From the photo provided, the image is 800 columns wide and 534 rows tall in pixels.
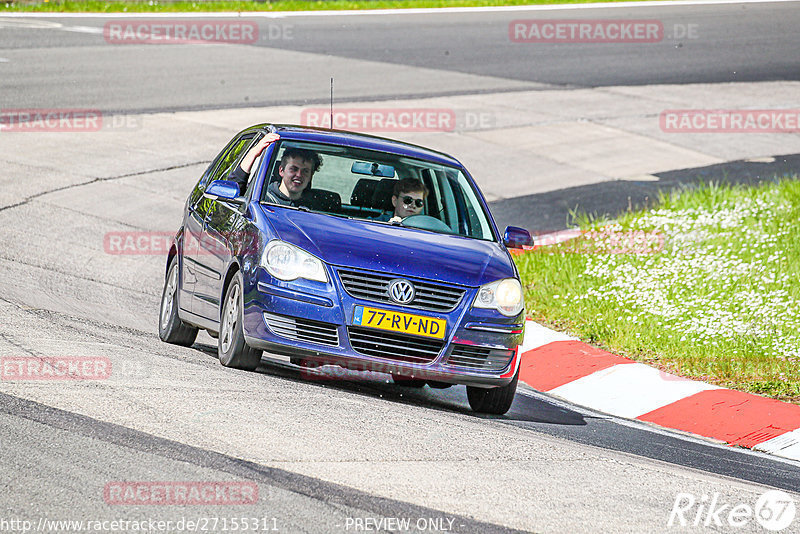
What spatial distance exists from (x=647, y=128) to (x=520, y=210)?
5.32 m

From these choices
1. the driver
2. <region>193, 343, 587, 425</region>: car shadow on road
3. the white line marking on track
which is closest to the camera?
<region>193, 343, 587, 425</region>: car shadow on road

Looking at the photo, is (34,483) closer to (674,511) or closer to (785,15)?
(674,511)

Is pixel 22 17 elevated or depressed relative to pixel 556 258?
elevated

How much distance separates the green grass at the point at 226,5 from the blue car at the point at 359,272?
67.0 ft

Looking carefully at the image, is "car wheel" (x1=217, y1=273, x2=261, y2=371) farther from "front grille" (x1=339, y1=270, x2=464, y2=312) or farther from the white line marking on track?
the white line marking on track

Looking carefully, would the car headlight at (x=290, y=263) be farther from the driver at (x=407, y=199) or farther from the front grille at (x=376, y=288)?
the driver at (x=407, y=199)

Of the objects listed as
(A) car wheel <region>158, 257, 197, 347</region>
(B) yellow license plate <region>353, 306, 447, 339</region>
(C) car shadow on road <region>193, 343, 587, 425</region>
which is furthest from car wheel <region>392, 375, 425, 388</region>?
(A) car wheel <region>158, 257, 197, 347</region>

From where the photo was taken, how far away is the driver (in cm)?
827

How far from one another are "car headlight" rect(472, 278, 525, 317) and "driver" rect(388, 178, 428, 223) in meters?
1.06

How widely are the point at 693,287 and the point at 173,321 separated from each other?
4763 mm

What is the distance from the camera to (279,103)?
18656 millimetres

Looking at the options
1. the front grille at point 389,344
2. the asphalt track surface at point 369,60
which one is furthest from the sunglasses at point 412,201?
the asphalt track surface at point 369,60

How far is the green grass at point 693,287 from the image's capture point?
373 inches

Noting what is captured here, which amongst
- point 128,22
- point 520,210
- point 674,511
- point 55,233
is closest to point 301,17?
point 128,22
